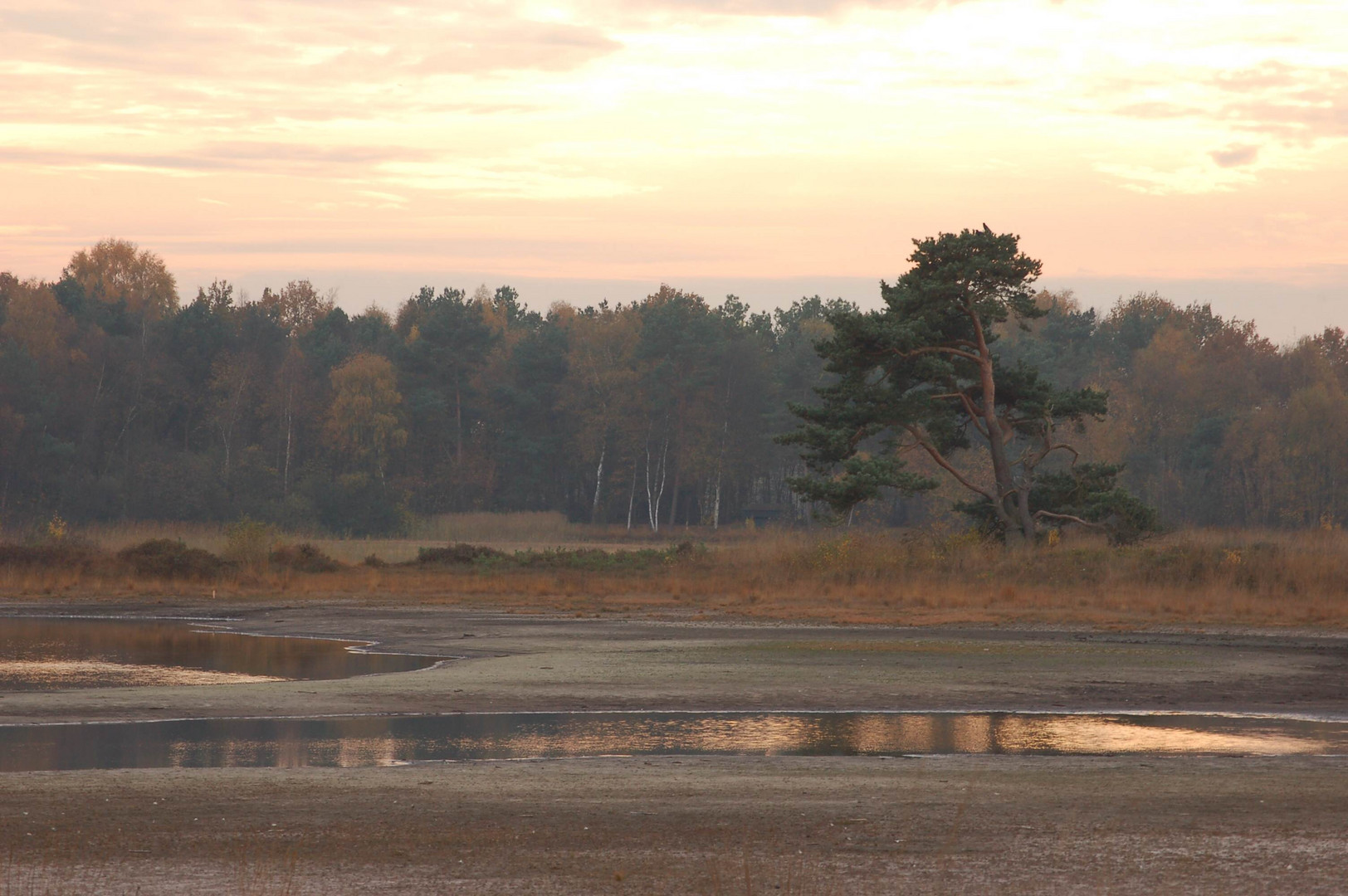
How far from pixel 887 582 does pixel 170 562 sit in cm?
1988

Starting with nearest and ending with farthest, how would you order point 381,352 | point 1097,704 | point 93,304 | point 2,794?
point 2,794, point 1097,704, point 93,304, point 381,352

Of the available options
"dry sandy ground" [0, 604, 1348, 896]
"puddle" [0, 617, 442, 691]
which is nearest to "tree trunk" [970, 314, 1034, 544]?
"puddle" [0, 617, 442, 691]

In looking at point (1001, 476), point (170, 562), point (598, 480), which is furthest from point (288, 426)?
point (1001, 476)

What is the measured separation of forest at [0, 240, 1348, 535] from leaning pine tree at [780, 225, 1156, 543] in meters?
44.0

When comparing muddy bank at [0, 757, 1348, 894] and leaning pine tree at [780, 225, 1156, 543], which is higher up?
leaning pine tree at [780, 225, 1156, 543]

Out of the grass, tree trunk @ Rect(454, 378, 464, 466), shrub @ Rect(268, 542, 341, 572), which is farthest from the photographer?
tree trunk @ Rect(454, 378, 464, 466)

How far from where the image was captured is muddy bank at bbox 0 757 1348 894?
8.37 meters

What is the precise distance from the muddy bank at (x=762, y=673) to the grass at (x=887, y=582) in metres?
3.13

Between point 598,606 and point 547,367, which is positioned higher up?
point 547,367

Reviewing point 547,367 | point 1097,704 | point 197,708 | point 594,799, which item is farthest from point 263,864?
point 547,367

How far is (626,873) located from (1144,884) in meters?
2.95

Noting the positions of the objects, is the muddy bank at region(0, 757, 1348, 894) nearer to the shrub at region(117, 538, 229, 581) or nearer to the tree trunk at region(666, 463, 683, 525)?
the shrub at region(117, 538, 229, 581)

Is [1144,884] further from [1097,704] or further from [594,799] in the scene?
[1097,704]

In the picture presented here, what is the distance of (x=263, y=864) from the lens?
8.62 meters
